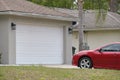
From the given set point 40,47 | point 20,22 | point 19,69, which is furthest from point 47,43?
point 19,69

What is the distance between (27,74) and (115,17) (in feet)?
78.1

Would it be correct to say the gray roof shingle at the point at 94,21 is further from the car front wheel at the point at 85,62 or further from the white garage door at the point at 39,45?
the car front wheel at the point at 85,62

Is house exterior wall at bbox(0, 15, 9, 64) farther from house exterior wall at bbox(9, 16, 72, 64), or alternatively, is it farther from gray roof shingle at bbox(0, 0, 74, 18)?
gray roof shingle at bbox(0, 0, 74, 18)

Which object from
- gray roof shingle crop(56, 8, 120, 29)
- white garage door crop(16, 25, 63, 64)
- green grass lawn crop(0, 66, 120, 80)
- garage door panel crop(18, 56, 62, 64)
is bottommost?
green grass lawn crop(0, 66, 120, 80)

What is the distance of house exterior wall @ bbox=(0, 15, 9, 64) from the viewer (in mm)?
21625

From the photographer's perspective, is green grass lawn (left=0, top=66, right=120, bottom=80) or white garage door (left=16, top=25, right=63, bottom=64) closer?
green grass lawn (left=0, top=66, right=120, bottom=80)

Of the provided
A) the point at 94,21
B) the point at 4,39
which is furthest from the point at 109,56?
the point at 94,21

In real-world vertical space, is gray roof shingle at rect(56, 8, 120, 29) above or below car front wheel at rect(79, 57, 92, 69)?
above

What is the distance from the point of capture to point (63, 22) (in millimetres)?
25219

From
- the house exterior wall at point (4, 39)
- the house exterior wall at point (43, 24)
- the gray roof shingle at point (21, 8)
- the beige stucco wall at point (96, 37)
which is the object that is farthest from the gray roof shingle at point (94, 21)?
the house exterior wall at point (4, 39)

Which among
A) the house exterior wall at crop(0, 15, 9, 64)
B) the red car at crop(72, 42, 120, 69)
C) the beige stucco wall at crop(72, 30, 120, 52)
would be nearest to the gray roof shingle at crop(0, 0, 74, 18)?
the house exterior wall at crop(0, 15, 9, 64)

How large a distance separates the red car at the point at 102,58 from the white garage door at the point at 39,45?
3456mm

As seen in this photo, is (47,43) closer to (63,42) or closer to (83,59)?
(63,42)

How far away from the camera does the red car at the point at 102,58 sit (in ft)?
62.4
